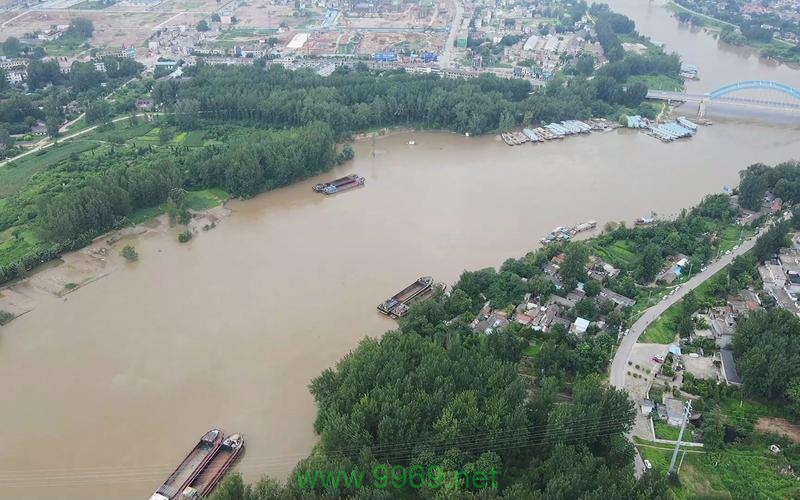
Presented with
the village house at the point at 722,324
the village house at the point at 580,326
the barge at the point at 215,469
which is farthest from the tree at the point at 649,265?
the barge at the point at 215,469

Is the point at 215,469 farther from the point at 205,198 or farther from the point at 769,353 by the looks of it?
the point at 205,198

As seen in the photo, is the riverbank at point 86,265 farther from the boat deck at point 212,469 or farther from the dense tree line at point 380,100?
the dense tree line at point 380,100

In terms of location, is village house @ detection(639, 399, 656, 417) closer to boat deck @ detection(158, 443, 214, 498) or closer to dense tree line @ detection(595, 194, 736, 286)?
dense tree line @ detection(595, 194, 736, 286)

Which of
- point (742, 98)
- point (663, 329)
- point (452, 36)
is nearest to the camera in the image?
point (663, 329)

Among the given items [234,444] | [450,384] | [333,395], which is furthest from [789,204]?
[234,444]

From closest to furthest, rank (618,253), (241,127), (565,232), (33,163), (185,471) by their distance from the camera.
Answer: (185,471)
(618,253)
(565,232)
(33,163)
(241,127)

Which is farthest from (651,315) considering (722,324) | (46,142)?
(46,142)

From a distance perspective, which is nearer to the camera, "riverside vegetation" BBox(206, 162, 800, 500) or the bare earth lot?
"riverside vegetation" BBox(206, 162, 800, 500)

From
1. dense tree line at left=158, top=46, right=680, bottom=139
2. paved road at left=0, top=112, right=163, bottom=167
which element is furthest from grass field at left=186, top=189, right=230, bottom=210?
paved road at left=0, top=112, right=163, bottom=167

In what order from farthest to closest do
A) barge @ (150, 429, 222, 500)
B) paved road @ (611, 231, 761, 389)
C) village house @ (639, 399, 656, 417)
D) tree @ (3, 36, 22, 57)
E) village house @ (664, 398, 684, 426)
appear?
tree @ (3, 36, 22, 57)
paved road @ (611, 231, 761, 389)
village house @ (639, 399, 656, 417)
village house @ (664, 398, 684, 426)
barge @ (150, 429, 222, 500)
